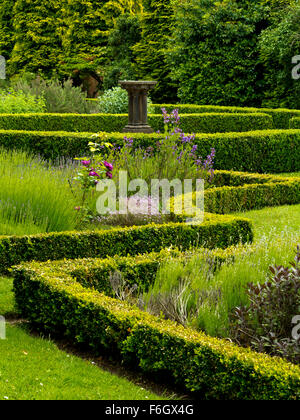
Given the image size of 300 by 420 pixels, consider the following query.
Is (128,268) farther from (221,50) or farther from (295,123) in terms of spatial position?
(221,50)

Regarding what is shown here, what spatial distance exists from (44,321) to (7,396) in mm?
1327

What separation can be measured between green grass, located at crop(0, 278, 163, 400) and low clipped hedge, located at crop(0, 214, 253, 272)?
1.68 metres

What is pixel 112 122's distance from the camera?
1705 cm

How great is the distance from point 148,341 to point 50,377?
0.69 meters

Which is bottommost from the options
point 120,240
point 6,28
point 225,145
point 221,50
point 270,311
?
point 270,311

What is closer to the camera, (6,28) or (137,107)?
(137,107)

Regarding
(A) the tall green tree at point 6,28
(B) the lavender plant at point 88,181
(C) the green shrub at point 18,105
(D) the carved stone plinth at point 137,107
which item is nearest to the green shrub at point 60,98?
(C) the green shrub at point 18,105

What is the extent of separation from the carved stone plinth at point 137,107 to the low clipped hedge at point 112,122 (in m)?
1.37

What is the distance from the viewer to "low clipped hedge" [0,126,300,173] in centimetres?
1274

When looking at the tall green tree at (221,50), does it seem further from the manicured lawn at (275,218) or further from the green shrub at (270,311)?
the green shrub at (270,311)

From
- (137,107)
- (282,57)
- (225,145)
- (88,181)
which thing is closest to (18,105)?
(137,107)

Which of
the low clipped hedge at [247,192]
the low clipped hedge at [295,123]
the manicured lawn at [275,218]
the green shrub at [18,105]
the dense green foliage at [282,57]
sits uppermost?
the dense green foliage at [282,57]

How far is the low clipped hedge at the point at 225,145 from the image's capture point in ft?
41.8

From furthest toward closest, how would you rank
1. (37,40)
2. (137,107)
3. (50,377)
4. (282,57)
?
(37,40) < (282,57) < (137,107) < (50,377)
